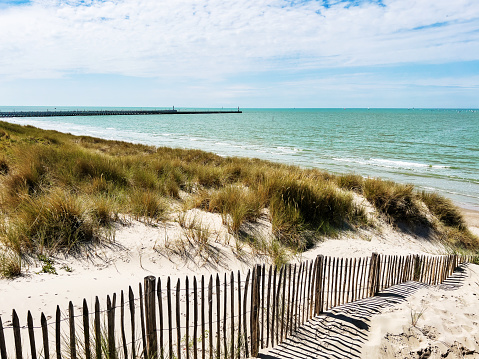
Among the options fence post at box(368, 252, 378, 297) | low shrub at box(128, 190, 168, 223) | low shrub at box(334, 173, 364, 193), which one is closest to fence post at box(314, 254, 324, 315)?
fence post at box(368, 252, 378, 297)

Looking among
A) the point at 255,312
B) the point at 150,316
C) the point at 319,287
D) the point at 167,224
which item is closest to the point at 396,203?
the point at 319,287

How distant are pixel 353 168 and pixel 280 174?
49.5 ft

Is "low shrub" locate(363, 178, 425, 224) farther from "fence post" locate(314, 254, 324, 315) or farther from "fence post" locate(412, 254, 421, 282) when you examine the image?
"fence post" locate(314, 254, 324, 315)

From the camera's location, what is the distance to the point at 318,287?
4.61 m

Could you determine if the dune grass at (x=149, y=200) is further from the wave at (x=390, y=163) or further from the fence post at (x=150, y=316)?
the wave at (x=390, y=163)

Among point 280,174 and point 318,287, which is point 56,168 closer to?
point 280,174

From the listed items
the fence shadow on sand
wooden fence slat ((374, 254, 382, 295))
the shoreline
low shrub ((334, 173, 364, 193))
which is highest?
low shrub ((334, 173, 364, 193))

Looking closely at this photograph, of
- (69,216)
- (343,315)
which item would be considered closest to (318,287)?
(343,315)

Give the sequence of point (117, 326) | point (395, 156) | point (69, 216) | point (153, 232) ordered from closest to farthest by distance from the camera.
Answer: point (117, 326) < point (69, 216) < point (153, 232) < point (395, 156)

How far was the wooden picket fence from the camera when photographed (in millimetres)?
2801

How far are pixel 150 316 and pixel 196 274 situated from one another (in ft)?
8.06

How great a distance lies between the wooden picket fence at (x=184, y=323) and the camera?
2.80 meters

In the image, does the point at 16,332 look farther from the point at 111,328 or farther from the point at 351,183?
the point at 351,183

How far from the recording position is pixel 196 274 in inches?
221
